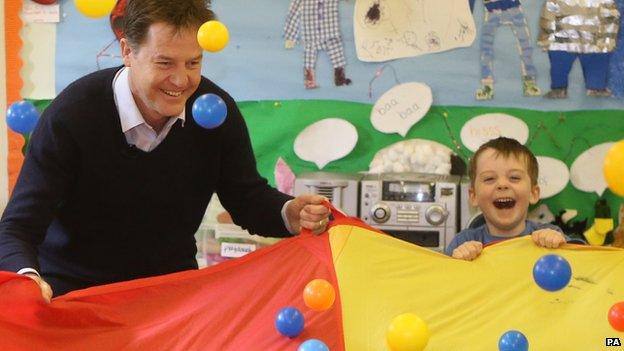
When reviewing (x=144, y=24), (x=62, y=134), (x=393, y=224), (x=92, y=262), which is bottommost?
(x=393, y=224)

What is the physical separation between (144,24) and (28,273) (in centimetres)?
47

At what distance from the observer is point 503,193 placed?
2.07 metres

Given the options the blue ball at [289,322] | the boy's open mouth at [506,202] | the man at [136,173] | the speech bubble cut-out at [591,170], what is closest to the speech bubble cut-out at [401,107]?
the speech bubble cut-out at [591,170]

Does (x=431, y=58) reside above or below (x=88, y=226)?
above

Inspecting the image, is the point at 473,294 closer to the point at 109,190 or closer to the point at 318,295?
the point at 318,295

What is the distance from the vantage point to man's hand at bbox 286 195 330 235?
1724mm

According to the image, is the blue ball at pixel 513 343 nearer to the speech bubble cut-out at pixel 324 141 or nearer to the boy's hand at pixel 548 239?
the boy's hand at pixel 548 239

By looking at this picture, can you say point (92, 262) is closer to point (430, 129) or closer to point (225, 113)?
point (225, 113)

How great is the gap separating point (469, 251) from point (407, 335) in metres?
0.32

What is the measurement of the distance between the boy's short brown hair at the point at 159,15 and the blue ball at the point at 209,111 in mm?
147

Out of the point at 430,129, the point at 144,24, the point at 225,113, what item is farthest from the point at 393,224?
the point at 144,24

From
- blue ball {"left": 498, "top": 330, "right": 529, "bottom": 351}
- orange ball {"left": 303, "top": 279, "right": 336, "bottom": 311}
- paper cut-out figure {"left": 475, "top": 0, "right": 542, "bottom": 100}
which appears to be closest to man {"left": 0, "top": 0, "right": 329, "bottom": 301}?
orange ball {"left": 303, "top": 279, "right": 336, "bottom": 311}

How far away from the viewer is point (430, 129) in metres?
3.22

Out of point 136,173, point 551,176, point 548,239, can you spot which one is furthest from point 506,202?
point 551,176
